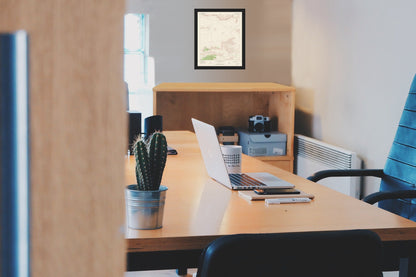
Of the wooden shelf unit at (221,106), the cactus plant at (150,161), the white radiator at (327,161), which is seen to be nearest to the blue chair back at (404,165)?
the white radiator at (327,161)

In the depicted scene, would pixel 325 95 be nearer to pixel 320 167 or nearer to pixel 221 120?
pixel 320 167

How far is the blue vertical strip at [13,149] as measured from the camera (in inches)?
Answer: 6.5

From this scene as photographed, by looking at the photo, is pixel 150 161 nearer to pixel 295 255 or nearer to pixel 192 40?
pixel 295 255

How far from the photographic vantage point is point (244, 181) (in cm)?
192

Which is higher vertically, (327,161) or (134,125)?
(134,125)

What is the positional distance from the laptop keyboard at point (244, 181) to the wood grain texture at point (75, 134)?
160cm

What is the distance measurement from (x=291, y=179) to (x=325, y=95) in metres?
2.30

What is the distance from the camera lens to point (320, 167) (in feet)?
13.1

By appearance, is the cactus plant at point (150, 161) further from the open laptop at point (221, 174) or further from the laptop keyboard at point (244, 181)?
the laptop keyboard at point (244, 181)

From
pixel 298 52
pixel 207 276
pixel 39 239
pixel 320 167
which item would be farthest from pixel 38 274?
pixel 298 52

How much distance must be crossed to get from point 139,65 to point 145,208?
4.07 m

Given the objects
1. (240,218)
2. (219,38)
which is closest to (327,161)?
(219,38)

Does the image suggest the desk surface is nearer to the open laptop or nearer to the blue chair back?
the open laptop

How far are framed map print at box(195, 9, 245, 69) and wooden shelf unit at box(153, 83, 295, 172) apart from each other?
0.57 meters
